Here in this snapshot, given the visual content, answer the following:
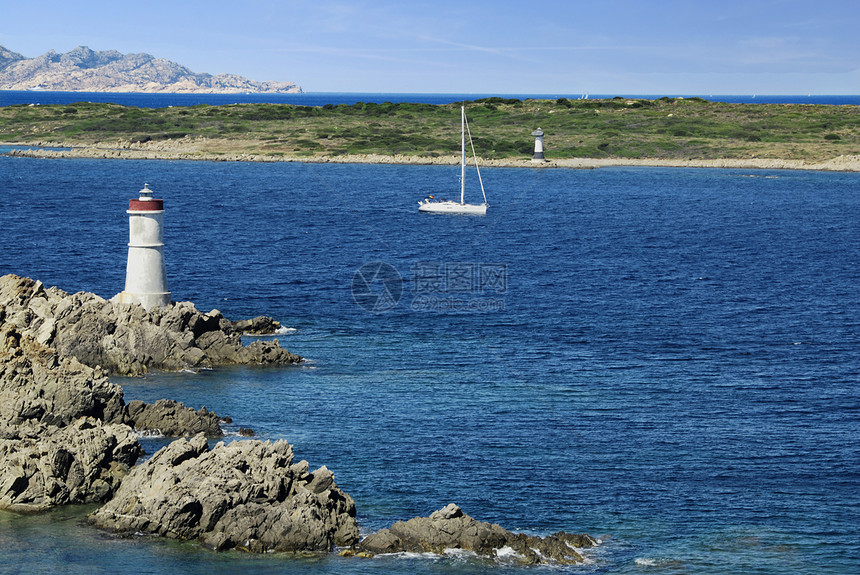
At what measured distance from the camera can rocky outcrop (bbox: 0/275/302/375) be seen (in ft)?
156

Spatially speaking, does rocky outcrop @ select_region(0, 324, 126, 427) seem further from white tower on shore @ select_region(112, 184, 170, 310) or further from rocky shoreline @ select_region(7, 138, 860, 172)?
rocky shoreline @ select_region(7, 138, 860, 172)

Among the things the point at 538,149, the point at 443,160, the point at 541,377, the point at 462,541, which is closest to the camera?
the point at 462,541

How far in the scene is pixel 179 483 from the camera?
97.9ft

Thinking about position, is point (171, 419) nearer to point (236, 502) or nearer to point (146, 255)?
point (236, 502)

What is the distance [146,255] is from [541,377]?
787 inches

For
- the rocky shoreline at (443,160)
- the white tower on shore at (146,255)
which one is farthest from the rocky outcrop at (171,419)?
the rocky shoreline at (443,160)

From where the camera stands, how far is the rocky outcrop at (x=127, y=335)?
4769 centimetres

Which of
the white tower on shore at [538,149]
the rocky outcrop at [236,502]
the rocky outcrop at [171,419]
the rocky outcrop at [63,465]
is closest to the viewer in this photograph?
the rocky outcrop at [236,502]

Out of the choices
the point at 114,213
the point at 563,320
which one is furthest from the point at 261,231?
the point at 563,320

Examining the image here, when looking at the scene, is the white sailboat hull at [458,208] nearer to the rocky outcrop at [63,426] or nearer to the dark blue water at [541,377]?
the dark blue water at [541,377]

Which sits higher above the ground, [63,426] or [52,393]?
[52,393]

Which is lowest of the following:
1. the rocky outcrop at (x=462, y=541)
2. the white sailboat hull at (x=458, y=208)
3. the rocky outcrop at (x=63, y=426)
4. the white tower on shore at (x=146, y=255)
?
the rocky outcrop at (x=462, y=541)

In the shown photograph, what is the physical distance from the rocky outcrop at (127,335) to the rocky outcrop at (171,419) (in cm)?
897

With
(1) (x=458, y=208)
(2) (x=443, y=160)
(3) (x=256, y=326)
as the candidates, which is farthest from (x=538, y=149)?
(3) (x=256, y=326)
